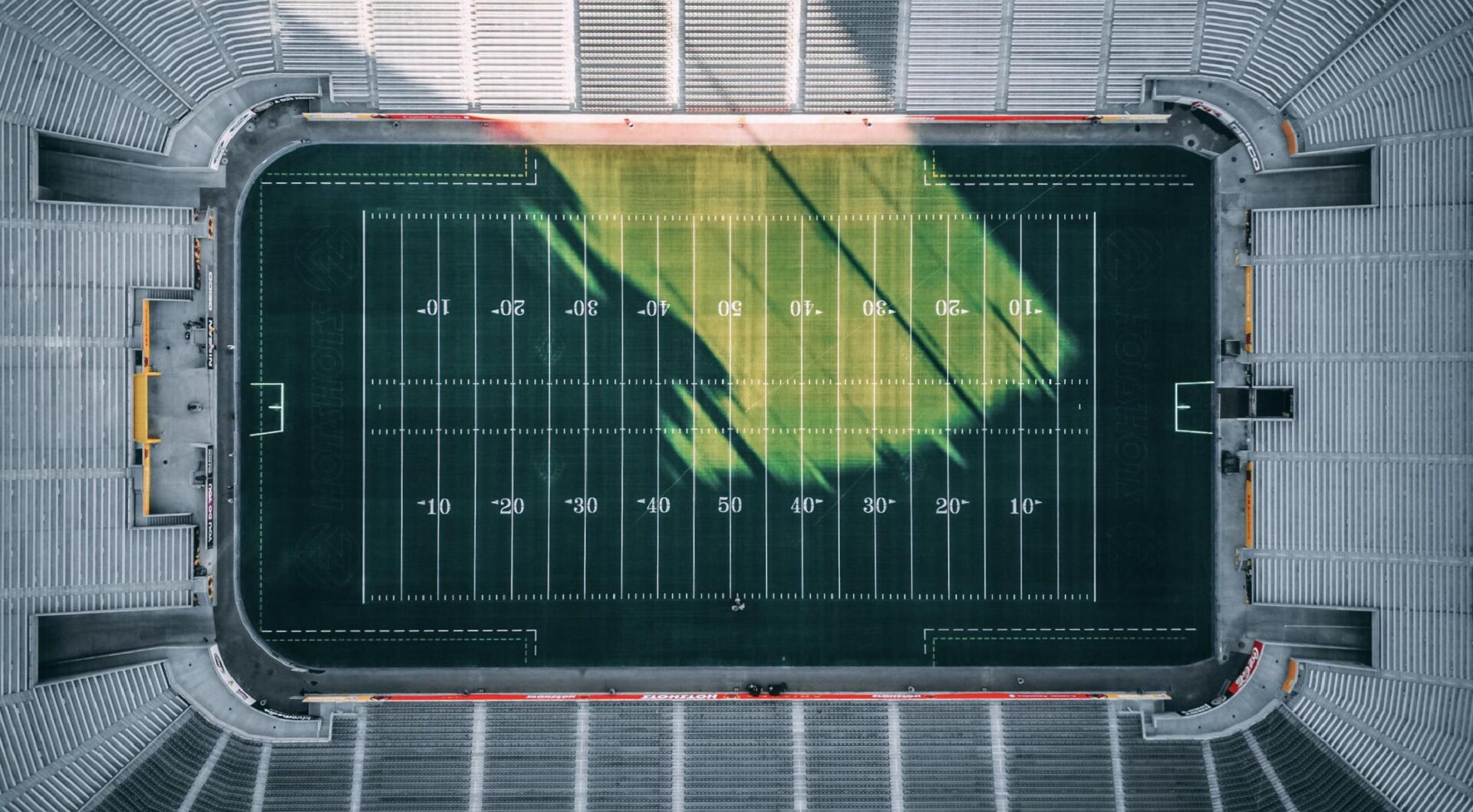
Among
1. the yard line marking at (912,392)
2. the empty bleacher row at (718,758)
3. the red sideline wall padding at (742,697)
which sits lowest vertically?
the empty bleacher row at (718,758)

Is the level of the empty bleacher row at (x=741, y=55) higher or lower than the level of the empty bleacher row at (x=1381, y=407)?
higher

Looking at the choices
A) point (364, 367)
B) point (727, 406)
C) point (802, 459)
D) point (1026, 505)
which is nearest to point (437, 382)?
point (364, 367)

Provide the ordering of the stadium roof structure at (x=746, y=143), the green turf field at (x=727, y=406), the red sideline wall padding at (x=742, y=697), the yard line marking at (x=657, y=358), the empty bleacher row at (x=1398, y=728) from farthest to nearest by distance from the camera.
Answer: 1. the yard line marking at (x=657, y=358)
2. the green turf field at (x=727, y=406)
3. the red sideline wall padding at (x=742, y=697)
4. the stadium roof structure at (x=746, y=143)
5. the empty bleacher row at (x=1398, y=728)

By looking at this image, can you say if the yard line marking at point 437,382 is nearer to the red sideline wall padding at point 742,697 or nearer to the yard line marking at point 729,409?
the red sideline wall padding at point 742,697

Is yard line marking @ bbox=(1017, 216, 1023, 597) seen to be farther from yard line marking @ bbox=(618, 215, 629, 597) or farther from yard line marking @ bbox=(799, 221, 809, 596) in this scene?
yard line marking @ bbox=(618, 215, 629, 597)

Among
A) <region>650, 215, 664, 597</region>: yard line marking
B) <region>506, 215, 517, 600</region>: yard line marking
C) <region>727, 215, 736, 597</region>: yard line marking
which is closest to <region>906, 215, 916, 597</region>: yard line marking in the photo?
<region>727, 215, 736, 597</region>: yard line marking

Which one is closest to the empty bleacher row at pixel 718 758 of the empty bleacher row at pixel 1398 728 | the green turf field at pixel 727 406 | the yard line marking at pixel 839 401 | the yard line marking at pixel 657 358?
the empty bleacher row at pixel 1398 728

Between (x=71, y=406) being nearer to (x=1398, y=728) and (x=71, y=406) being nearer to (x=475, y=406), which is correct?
(x=475, y=406)

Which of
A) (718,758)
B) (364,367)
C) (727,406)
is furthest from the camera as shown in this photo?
(727,406)
